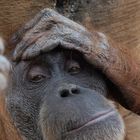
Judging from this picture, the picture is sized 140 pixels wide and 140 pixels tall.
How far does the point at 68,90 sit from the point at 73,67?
Answer: 0.18 m

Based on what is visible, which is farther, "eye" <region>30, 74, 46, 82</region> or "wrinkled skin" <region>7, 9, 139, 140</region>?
"eye" <region>30, 74, 46, 82</region>

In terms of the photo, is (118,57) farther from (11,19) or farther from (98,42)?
(11,19)

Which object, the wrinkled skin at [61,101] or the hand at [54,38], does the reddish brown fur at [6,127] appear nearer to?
the wrinkled skin at [61,101]

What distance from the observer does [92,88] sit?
2881 mm

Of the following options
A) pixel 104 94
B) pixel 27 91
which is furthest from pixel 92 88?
pixel 27 91

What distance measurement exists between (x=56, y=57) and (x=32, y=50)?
0.10 m

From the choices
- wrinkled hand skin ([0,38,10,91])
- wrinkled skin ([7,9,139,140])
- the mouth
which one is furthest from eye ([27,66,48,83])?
the mouth

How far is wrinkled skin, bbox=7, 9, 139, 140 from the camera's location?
2.68m

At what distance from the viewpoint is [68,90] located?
2701 millimetres

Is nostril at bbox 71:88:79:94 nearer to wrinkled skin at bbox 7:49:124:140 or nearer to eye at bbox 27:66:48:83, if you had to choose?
wrinkled skin at bbox 7:49:124:140

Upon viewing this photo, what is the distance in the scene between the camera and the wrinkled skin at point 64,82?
2.68 m

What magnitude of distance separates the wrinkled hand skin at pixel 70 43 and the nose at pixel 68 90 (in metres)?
0.14

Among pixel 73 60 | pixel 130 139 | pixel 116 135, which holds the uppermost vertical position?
pixel 73 60

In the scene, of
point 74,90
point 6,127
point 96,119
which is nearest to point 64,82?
point 74,90
